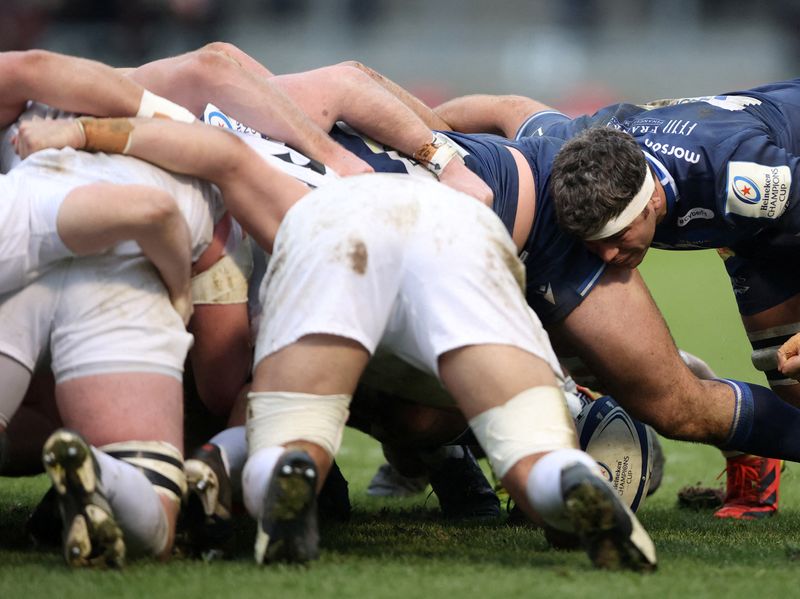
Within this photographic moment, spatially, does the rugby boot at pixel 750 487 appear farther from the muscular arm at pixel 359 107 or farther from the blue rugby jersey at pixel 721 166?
the muscular arm at pixel 359 107

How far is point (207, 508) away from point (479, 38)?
1642 centimetres

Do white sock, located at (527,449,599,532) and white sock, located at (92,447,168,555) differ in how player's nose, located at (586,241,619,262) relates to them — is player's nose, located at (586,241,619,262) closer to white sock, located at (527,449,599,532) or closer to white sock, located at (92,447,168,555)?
white sock, located at (527,449,599,532)

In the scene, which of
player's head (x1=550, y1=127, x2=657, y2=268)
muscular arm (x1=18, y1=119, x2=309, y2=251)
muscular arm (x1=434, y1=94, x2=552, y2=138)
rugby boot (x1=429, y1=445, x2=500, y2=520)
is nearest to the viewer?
muscular arm (x1=18, y1=119, x2=309, y2=251)

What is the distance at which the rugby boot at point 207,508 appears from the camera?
130 inches

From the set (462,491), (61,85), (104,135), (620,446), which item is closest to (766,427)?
(620,446)

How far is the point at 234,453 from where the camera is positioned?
3.42 meters

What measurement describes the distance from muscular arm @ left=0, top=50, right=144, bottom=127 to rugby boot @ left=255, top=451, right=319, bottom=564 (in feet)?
4.29

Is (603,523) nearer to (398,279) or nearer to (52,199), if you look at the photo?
(398,279)

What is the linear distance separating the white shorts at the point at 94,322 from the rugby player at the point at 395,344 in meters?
0.30

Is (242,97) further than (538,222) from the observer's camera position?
No

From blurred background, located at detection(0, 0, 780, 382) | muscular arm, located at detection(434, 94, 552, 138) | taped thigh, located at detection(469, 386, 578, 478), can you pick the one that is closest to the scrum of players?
taped thigh, located at detection(469, 386, 578, 478)

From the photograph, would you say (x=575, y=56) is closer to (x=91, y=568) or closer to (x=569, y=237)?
(x=569, y=237)

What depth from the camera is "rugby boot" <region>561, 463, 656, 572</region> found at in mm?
2834

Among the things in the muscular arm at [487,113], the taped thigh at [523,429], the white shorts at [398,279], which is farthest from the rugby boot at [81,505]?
the muscular arm at [487,113]
